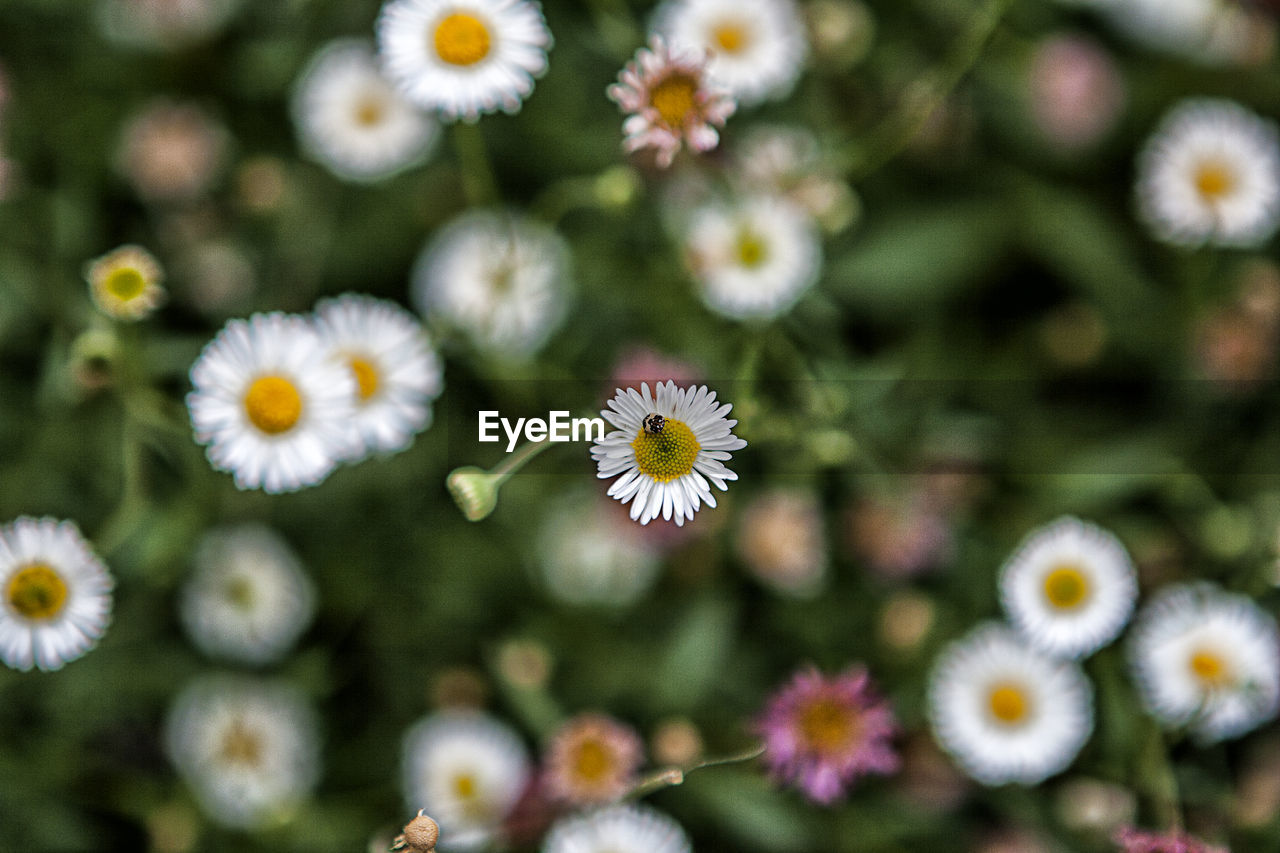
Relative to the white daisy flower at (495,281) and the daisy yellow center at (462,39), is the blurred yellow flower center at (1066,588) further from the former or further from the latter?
the daisy yellow center at (462,39)

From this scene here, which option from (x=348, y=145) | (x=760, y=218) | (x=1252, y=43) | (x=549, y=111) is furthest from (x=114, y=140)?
(x=1252, y=43)

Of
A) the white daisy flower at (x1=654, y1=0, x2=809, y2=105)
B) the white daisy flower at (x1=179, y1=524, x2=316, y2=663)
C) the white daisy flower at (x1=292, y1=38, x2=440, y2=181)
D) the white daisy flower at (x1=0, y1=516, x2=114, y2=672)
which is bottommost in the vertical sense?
the white daisy flower at (x1=0, y1=516, x2=114, y2=672)

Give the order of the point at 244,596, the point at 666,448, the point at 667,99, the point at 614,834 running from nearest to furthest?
the point at 666,448 → the point at 667,99 → the point at 614,834 → the point at 244,596

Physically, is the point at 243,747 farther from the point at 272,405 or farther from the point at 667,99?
the point at 667,99

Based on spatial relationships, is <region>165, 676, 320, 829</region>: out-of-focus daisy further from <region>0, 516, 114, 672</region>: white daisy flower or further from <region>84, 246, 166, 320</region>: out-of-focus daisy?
<region>84, 246, 166, 320</region>: out-of-focus daisy

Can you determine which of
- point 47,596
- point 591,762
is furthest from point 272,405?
point 591,762

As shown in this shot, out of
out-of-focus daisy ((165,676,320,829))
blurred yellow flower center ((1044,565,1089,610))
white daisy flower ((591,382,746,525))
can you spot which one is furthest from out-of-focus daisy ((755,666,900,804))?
out-of-focus daisy ((165,676,320,829))

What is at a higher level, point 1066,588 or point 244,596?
point 244,596
